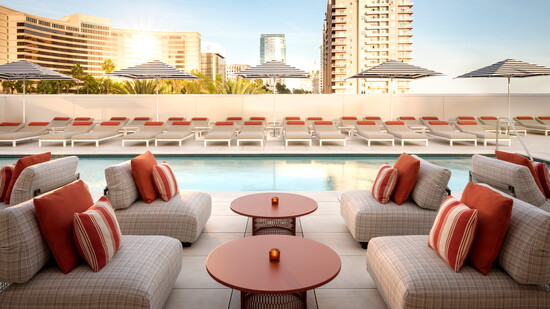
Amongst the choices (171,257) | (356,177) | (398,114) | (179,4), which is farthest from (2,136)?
(179,4)

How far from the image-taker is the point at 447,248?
84.9 inches

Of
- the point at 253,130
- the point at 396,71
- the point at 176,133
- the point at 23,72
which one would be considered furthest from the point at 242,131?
the point at 23,72

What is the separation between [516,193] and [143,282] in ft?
9.32

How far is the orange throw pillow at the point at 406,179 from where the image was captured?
3.34 meters

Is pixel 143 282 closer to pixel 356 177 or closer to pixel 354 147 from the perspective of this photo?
pixel 356 177

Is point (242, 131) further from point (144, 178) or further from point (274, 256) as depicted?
point (274, 256)

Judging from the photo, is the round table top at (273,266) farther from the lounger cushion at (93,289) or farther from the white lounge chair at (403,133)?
the white lounge chair at (403,133)

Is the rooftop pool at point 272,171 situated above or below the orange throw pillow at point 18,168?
below

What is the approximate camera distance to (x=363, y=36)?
87625 millimetres

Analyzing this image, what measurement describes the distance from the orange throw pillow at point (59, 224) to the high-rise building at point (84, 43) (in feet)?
366

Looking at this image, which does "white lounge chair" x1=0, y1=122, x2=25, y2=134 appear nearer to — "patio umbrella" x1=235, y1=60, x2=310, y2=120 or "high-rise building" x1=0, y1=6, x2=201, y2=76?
"patio umbrella" x1=235, y1=60, x2=310, y2=120

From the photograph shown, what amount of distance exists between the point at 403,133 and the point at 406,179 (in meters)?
7.72

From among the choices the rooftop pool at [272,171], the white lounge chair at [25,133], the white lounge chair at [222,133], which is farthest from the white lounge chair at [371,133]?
A: the white lounge chair at [25,133]

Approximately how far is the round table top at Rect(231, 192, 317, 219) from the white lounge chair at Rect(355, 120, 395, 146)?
22.4 ft
